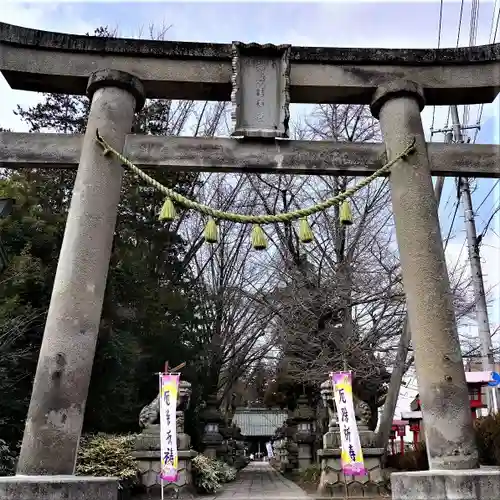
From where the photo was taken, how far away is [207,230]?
19.2 feet

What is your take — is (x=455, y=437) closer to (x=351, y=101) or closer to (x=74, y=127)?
(x=351, y=101)

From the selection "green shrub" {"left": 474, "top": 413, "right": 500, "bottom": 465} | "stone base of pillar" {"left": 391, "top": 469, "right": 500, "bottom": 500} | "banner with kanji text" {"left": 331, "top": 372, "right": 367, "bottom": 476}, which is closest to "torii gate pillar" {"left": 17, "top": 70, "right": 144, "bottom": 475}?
"stone base of pillar" {"left": 391, "top": 469, "right": 500, "bottom": 500}

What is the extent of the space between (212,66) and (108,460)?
8006 mm

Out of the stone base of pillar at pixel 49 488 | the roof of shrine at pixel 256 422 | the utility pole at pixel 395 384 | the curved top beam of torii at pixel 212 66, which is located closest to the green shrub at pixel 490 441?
the utility pole at pixel 395 384

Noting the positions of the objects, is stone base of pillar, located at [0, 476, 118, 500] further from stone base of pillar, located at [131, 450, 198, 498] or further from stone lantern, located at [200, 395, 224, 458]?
stone lantern, located at [200, 395, 224, 458]

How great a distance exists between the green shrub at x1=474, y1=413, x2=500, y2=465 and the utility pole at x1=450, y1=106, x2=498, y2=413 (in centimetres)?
295

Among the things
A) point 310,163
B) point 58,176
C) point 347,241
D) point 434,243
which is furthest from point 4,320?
point 347,241

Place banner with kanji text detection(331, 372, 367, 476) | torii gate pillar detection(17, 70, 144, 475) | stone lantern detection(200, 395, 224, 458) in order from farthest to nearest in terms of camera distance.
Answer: stone lantern detection(200, 395, 224, 458) → banner with kanji text detection(331, 372, 367, 476) → torii gate pillar detection(17, 70, 144, 475)

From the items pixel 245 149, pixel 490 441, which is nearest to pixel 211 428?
pixel 490 441

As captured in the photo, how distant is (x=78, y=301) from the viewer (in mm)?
5129

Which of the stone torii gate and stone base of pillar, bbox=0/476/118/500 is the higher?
the stone torii gate

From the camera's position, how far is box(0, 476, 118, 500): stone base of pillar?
4.18m

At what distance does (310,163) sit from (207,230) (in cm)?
150

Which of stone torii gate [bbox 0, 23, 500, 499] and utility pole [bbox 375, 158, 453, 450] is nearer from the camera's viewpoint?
stone torii gate [bbox 0, 23, 500, 499]
